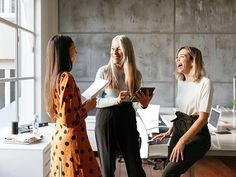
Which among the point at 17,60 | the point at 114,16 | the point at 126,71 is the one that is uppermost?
the point at 114,16

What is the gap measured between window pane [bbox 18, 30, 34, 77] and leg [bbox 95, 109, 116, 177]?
2921 mm

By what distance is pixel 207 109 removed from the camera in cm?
214

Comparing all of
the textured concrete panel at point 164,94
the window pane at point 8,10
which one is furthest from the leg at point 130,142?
the textured concrete panel at point 164,94

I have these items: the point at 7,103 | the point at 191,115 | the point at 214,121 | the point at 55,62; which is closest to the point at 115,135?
the point at 191,115

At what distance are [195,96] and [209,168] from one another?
304 centimetres

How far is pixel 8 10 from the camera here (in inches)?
168

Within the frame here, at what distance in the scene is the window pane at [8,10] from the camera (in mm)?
4094

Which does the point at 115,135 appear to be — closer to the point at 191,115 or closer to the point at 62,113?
the point at 191,115

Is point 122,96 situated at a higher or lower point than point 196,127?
higher

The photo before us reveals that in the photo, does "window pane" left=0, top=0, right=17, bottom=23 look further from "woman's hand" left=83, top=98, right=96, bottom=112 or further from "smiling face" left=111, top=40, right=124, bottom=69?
"woman's hand" left=83, top=98, right=96, bottom=112

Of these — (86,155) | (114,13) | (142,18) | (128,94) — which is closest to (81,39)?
(114,13)

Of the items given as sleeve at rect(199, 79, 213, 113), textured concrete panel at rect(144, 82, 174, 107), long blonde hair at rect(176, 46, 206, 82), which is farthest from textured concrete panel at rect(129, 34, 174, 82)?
sleeve at rect(199, 79, 213, 113)

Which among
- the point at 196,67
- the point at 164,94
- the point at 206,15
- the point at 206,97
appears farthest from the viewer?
the point at 164,94

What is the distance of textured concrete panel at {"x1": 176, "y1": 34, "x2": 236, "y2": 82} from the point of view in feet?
19.9
